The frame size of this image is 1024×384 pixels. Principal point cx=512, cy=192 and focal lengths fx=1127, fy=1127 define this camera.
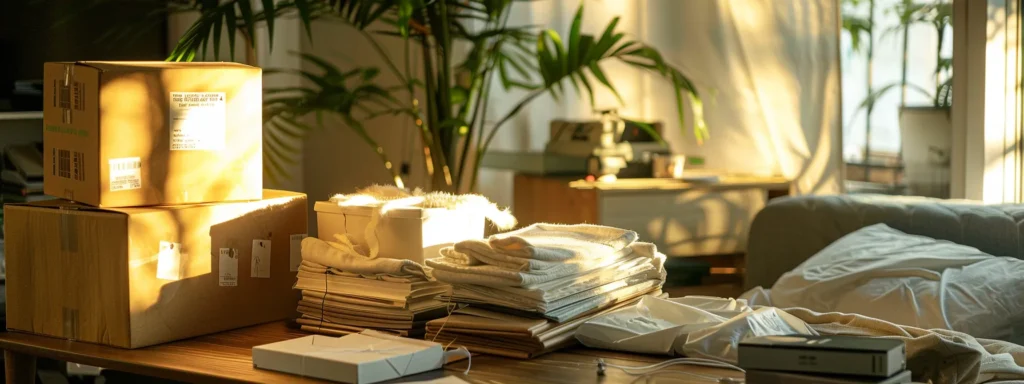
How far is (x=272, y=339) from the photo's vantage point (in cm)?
187

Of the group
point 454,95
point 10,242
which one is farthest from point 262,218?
point 454,95

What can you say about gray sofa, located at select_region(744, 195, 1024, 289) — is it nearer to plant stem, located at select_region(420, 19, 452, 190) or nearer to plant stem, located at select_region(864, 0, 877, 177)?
plant stem, located at select_region(420, 19, 452, 190)

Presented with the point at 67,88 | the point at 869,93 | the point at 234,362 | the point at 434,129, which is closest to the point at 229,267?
the point at 234,362

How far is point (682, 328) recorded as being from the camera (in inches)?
68.3

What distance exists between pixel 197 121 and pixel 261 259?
271mm

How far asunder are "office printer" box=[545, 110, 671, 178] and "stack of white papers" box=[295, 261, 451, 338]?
2539 millimetres

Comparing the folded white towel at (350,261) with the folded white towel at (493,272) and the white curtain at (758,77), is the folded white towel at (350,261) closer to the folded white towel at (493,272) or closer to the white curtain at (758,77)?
the folded white towel at (493,272)

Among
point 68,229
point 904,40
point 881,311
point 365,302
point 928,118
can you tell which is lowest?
point 881,311

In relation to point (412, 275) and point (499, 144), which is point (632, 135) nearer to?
point (499, 144)

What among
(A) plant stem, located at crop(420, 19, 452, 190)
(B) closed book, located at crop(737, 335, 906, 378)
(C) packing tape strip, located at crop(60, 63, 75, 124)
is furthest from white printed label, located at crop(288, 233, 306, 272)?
(A) plant stem, located at crop(420, 19, 452, 190)

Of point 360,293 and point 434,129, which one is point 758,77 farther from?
point 360,293

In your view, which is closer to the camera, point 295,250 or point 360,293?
point 360,293

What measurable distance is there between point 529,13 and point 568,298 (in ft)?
10.4

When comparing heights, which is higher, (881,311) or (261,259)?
(261,259)
